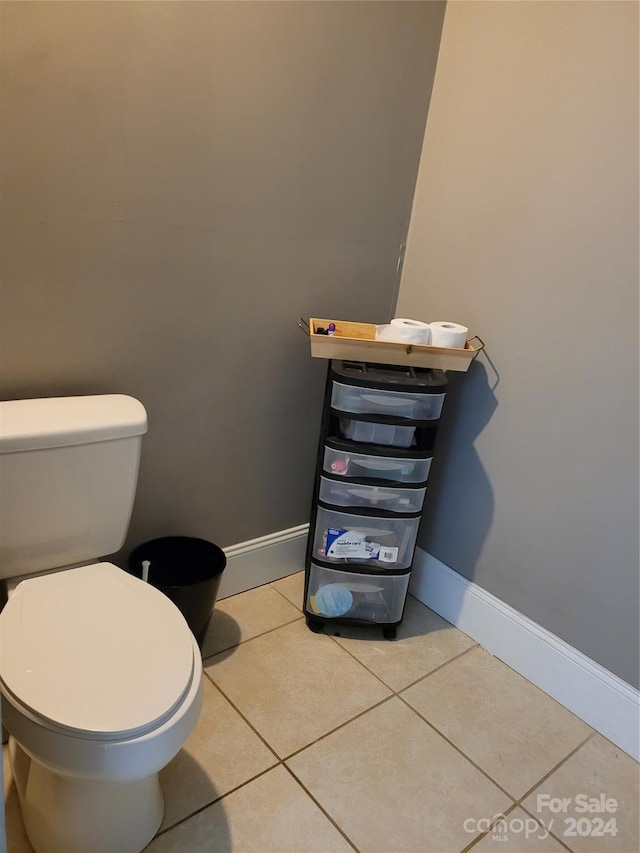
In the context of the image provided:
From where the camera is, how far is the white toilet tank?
1250 mm

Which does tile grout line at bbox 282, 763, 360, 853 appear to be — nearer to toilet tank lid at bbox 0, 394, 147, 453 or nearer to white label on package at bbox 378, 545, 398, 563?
white label on package at bbox 378, 545, 398, 563

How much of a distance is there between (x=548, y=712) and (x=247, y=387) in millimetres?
1267

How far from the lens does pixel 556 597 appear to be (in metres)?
1.71

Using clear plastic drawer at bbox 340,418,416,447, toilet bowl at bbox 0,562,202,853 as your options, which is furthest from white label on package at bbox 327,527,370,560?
toilet bowl at bbox 0,562,202,853

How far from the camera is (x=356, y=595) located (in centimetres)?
187

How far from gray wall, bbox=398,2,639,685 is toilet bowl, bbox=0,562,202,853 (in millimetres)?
1040

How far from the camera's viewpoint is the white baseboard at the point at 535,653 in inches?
63.2

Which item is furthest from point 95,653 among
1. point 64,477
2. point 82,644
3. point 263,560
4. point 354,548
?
point 263,560

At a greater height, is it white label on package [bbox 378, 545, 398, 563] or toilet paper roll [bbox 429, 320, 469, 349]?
toilet paper roll [bbox 429, 320, 469, 349]

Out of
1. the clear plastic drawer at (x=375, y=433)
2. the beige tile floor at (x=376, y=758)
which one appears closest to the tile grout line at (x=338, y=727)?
the beige tile floor at (x=376, y=758)

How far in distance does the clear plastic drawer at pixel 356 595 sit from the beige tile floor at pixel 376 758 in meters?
0.08

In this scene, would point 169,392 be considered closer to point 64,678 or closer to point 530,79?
point 64,678

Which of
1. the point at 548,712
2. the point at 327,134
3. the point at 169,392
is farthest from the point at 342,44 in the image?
the point at 548,712

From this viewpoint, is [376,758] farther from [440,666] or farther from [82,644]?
[82,644]
